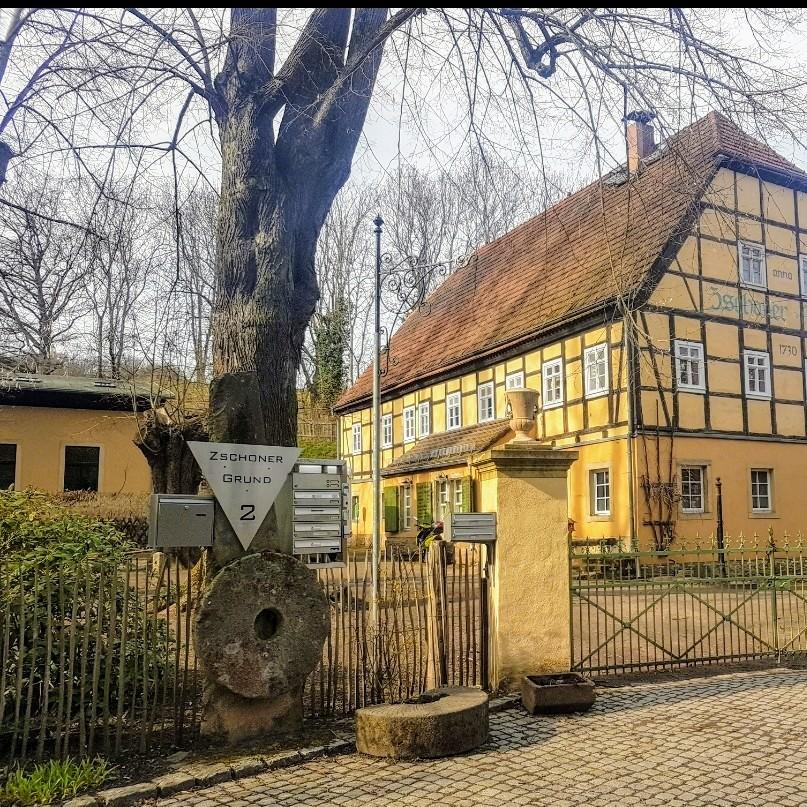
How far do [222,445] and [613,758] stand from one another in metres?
3.42

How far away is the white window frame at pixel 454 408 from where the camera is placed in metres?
24.0

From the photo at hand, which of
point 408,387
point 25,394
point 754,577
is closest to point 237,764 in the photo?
point 754,577

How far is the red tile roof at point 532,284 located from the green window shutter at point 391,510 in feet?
13.1

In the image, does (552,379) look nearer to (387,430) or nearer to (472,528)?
(387,430)

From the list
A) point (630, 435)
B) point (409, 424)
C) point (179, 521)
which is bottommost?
point (179, 521)

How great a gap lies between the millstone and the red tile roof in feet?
17.9

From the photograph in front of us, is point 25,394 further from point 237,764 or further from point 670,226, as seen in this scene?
point 237,764

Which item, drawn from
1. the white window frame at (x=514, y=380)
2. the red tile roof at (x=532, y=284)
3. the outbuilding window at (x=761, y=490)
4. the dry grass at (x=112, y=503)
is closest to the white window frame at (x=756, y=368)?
the outbuilding window at (x=761, y=490)

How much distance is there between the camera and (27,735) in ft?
15.2

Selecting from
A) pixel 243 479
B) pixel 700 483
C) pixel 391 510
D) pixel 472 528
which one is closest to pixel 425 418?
pixel 391 510

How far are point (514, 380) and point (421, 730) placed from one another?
1678 centimetres

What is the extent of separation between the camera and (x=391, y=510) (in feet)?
83.0

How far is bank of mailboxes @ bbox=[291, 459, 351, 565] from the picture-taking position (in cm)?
585

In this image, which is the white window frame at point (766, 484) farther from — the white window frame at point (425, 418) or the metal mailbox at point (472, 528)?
the metal mailbox at point (472, 528)
